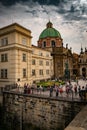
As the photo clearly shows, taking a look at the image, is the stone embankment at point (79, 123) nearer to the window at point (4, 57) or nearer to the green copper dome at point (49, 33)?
the window at point (4, 57)

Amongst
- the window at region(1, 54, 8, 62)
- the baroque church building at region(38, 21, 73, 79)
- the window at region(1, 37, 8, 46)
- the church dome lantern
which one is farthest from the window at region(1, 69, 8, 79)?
→ the church dome lantern

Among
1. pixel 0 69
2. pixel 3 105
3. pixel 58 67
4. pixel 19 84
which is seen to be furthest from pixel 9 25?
pixel 58 67

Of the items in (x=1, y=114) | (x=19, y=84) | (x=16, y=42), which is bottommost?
(x=1, y=114)

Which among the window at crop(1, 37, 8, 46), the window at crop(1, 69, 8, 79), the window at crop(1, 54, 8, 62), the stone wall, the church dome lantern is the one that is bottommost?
the stone wall

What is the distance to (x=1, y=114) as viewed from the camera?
82.6ft

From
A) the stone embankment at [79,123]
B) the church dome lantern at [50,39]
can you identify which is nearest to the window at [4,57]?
the stone embankment at [79,123]

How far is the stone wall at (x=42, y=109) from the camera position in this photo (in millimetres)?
17922

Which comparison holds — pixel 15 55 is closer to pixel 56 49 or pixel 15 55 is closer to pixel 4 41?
pixel 4 41

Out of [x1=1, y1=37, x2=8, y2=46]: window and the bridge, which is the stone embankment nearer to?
the bridge

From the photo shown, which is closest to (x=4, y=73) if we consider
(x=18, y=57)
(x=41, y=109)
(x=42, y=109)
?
(x=18, y=57)

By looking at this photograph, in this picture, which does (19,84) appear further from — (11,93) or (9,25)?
(9,25)

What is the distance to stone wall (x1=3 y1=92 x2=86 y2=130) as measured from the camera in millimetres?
17922

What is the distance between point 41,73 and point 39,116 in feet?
71.5

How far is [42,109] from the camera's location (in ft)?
66.3
